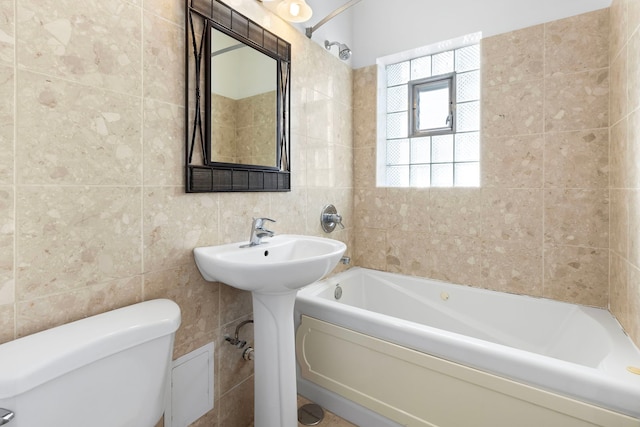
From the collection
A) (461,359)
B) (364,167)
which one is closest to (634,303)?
(461,359)

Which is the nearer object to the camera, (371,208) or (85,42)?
(85,42)

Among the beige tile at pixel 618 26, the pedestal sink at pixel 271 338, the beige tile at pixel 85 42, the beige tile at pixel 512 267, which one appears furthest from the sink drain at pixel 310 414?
the beige tile at pixel 618 26

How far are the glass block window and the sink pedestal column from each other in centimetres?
142

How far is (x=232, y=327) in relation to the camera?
1520 millimetres

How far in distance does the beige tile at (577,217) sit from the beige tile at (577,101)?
1.16 feet

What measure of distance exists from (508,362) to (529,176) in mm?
1128

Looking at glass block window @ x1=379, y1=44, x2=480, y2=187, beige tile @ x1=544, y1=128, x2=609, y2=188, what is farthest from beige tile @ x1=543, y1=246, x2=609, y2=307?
glass block window @ x1=379, y1=44, x2=480, y2=187

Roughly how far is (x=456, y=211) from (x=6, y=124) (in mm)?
2113

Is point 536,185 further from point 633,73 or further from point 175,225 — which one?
point 175,225

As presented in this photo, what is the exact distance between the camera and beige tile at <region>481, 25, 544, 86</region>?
1.76 m

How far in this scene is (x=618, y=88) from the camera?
1443 millimetres

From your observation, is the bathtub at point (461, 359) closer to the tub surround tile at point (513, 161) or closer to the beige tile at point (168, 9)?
the tub surround tile at point (513, 161)

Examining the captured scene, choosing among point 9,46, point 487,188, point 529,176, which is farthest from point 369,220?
point 9,46

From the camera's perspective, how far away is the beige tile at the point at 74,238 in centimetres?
90
